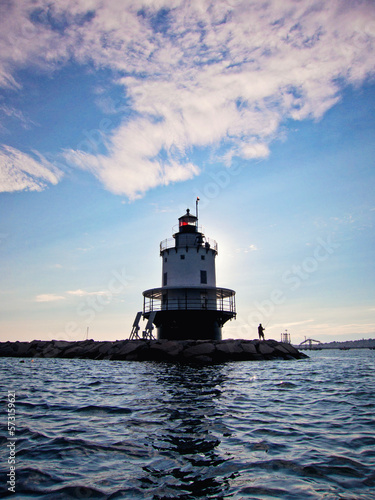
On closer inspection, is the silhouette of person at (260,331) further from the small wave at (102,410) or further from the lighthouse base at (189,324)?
the small wave at (102,410)

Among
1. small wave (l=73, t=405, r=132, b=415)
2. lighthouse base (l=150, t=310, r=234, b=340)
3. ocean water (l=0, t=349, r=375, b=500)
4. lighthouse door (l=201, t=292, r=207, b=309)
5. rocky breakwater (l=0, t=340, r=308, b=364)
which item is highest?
lighthouse door (l=201, t=292, r=207, b=309)

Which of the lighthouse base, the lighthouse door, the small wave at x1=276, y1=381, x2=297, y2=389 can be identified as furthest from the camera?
the lighthouse door

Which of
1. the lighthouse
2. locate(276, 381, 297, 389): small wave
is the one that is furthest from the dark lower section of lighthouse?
locate(276, 381, 297, 389): small wave

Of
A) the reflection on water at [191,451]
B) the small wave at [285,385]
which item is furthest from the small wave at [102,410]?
the small wave at [285,385]

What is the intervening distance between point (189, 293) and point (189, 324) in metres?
2.52

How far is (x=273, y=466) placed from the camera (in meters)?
4.18

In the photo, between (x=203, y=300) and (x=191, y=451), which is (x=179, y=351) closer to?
(x=203, y=300)

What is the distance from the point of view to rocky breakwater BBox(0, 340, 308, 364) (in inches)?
832

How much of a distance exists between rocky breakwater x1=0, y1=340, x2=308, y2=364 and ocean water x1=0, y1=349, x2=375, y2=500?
39.4 ft

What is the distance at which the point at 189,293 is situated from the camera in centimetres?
2791

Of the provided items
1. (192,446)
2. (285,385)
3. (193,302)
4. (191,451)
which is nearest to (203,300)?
(193,302)

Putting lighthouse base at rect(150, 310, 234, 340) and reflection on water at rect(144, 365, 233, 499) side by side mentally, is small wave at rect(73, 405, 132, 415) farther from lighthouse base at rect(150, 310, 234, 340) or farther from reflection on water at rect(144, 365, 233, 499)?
lighthouse base at rect(150, 310, 234, 340)

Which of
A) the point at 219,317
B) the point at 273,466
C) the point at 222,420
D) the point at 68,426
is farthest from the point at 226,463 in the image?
the point at 219,317

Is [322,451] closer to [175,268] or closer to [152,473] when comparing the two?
[152,473]
